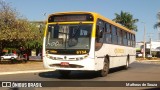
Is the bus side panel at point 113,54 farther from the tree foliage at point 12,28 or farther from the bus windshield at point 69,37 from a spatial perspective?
the tree foliage at point 12,28

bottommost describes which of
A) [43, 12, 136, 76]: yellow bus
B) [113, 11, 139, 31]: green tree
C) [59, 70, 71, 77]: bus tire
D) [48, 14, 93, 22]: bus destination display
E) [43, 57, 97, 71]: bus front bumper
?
[59, 70, 71, 77]: bus tire

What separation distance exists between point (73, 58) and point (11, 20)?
1761 cm

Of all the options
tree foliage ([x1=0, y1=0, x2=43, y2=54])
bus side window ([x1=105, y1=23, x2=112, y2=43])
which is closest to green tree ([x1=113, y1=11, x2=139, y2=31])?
tree foliage ([x1=0, y1=0, x2=43, y2=54])

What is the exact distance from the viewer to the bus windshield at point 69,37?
59.2 feet

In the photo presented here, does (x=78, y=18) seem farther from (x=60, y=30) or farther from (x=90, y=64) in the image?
(x=90, y=64)

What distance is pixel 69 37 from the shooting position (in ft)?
60.0

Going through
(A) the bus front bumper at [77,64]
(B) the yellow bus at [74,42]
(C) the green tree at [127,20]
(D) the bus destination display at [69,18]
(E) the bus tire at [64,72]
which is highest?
(C) the green tree at [127,20]

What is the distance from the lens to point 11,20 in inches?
1346

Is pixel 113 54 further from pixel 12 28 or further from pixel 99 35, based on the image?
pixel 12 28

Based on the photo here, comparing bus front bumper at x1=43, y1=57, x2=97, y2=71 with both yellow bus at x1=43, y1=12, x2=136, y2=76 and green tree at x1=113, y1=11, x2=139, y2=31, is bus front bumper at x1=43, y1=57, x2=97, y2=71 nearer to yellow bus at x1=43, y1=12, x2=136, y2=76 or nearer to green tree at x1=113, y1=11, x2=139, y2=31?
yellow bus at x1=43, y1=12, x2=136, y2=76

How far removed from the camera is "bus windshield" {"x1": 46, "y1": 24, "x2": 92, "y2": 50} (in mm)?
18047

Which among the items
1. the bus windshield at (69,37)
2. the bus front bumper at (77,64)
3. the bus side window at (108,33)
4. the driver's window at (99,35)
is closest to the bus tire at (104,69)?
Answer: the bus side window at (108,33)

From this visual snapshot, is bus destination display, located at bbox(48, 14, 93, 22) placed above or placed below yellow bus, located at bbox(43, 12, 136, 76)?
above

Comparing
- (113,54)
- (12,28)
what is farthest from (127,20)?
(113,54)
